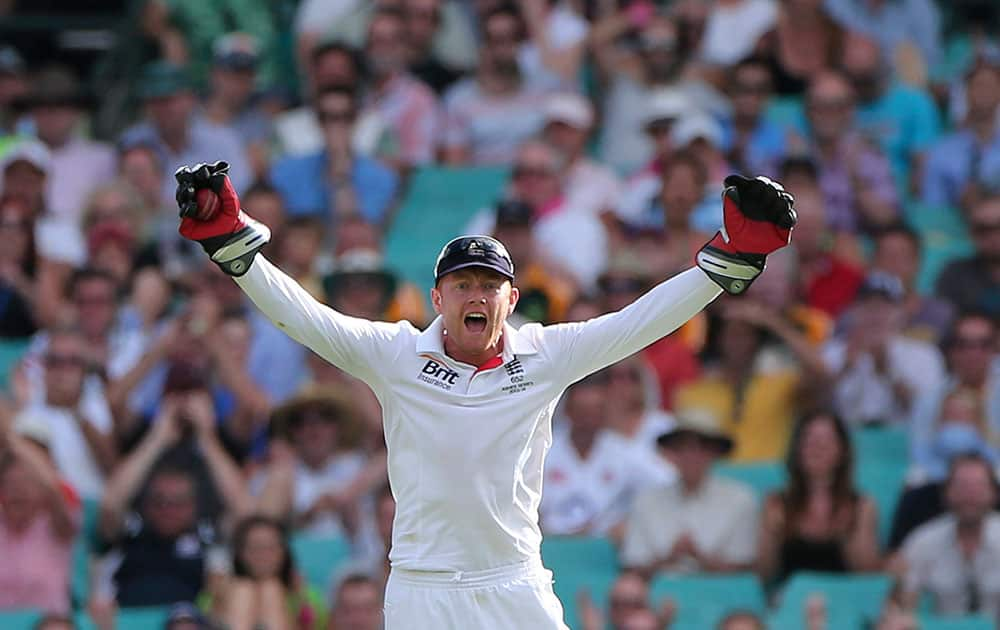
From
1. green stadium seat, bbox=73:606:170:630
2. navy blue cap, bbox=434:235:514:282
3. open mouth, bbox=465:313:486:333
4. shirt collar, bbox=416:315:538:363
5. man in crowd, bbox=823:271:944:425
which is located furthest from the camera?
man in crowd, bbox=823:271:944:425

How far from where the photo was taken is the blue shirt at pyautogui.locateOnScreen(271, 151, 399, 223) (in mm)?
13375

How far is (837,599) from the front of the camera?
10562 mm

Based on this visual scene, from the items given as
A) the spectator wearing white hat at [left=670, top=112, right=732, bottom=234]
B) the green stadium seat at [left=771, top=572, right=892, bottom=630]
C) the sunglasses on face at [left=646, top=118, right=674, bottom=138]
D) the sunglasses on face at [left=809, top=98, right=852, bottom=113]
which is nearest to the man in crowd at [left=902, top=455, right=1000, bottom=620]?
the green stadium seat at [left=771, top=572, right=892, bottom=630]

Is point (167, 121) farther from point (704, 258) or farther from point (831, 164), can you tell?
point (704, 258)

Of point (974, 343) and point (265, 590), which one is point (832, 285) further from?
point (265, 590)

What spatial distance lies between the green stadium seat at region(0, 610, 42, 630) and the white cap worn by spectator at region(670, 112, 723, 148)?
4802 millimetres

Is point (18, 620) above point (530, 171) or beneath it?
beneath

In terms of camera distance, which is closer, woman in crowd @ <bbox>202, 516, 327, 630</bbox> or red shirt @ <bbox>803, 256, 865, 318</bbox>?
woman in crowd @ <bbox>202, 516, 327, 630</bbox>

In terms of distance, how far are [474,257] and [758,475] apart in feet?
15.8

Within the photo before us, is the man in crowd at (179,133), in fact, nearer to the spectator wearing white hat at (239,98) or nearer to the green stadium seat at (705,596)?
the spectator wearing white hat at (239,98)

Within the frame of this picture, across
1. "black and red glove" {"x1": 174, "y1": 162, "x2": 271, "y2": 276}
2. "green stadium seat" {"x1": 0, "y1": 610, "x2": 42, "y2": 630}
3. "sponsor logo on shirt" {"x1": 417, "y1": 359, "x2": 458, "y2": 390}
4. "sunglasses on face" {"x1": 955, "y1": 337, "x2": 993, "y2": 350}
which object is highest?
"sunglasses on face" {"x1": 955, "y1": 337, "x2": 993, "y2": 350}

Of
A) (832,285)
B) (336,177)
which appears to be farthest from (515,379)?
(336,177)

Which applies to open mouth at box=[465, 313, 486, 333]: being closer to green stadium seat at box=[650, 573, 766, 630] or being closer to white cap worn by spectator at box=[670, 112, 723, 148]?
green stadium seat at box=[650, 573, 766, 630]

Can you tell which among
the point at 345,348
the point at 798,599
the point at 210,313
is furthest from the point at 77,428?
the point at 345,348
